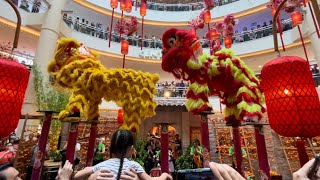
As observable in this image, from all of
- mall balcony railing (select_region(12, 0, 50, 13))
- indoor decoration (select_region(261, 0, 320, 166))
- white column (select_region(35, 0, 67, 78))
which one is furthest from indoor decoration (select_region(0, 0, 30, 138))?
mall balcony railing (select_region(12, 0, 50, 13))

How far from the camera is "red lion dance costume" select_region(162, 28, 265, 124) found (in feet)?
7.72

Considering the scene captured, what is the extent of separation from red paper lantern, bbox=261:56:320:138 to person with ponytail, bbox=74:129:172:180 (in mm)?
879

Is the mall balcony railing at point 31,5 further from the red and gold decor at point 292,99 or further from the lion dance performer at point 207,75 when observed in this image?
the red and gold decor at point 292,99

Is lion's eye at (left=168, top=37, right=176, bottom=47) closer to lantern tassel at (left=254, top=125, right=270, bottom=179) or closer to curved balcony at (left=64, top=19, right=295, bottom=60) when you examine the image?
lantern tassel at (left=254, top=125, right=270, bottom=179)

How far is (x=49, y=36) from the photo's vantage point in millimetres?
7496

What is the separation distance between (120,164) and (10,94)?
0.94 metres

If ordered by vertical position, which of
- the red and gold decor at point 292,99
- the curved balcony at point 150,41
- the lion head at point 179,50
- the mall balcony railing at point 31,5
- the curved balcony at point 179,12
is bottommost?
the red and gold decor at point 292,99

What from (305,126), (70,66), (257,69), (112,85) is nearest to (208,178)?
(305,126)

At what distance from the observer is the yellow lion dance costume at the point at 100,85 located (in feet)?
8.43

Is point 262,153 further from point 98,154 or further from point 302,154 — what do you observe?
point 98,154

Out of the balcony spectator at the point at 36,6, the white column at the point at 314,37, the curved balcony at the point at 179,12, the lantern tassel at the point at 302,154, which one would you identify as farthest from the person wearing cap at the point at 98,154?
the curved balcony at the point at 179,12

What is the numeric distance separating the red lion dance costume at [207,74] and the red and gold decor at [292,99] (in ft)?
2.30

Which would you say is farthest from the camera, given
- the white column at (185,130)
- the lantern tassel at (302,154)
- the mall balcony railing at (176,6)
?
the mall balcony railing at (176,6)

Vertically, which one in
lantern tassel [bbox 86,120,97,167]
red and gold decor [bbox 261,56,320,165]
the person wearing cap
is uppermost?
red and gold decor [bbox 261,56,320,165]
